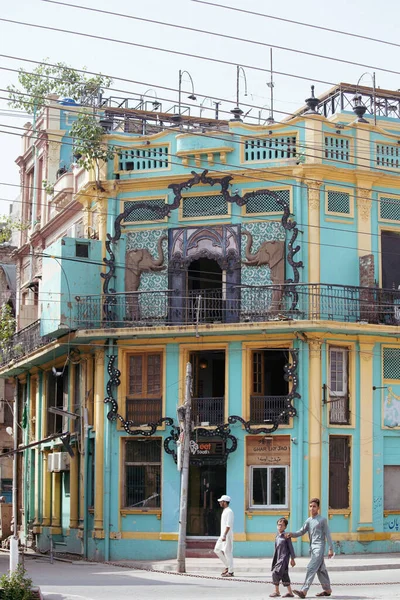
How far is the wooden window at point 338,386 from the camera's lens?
95.8 feet

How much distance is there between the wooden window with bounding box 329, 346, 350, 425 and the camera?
95.8ft

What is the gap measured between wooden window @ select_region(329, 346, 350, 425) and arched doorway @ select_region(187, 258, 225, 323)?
118 inches

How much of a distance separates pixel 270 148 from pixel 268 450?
7700mm

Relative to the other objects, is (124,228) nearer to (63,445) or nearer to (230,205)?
(230,205)

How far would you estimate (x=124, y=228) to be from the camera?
3086 centimetres

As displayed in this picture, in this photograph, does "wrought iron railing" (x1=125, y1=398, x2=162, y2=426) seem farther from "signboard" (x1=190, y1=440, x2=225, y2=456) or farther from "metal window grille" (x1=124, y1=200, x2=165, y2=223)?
"metal window grille" (x1=124, y1=200, x2=165, y2=223)

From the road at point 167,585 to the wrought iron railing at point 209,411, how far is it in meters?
4.57

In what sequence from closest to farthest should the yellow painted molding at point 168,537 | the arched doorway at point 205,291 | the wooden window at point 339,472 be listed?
the yellow painted molding at point 168,537, the wooden window at point 339,472, the arched doorway at point 205,291

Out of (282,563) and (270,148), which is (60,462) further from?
(282,563)

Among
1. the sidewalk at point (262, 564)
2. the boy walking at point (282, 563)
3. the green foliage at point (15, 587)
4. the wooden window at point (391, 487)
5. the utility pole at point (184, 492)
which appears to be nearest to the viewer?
the green foliage at point (15, 587)

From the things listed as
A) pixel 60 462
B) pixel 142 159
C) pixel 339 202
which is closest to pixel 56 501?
pixel 60 462

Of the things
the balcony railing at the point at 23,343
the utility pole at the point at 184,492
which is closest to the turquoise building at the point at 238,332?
the balcony railing at the point at 23,343

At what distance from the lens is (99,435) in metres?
30.2

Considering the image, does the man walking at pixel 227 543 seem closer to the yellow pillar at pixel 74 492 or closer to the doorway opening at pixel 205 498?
the doorway opening at pixel 205 498
